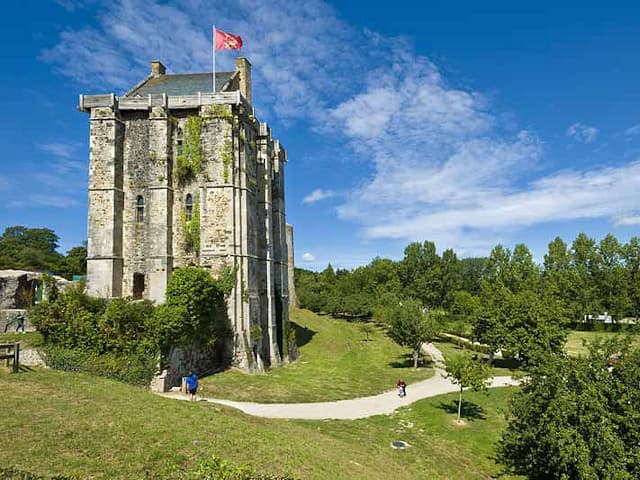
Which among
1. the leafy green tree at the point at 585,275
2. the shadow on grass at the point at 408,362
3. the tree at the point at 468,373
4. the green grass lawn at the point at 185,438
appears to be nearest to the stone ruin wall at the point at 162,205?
the green grass lawn at the point at 185,438

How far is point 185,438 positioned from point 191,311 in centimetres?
1266

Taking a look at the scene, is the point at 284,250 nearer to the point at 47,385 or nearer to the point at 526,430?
the point at 47,385

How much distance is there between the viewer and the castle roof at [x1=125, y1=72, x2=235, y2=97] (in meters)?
31.5

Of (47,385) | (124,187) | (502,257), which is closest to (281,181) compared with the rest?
(124,187)

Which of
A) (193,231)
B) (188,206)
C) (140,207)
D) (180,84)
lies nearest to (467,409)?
(193,231)

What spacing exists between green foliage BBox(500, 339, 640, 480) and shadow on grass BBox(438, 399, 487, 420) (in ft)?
18.3

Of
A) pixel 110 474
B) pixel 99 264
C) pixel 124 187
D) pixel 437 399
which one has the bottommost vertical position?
pixel 437 399

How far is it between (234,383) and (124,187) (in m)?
15.1

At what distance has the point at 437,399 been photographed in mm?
23578

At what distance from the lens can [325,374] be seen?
2956 cm

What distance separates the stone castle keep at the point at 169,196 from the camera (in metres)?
27.8

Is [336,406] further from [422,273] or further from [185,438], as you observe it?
[422,273]

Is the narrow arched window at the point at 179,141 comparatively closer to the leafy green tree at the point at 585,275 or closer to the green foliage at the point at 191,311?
the green foliage at the point at 191,311

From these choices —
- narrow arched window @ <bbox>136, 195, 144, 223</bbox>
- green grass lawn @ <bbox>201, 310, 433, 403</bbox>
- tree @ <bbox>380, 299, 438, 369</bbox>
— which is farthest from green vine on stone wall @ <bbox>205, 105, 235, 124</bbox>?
tree @ <bbox>380, 299, 438, 369</bbox>
